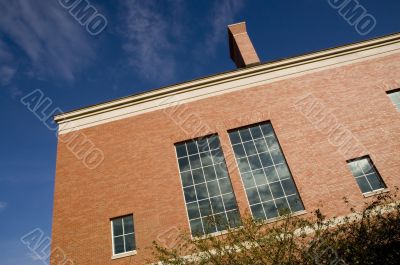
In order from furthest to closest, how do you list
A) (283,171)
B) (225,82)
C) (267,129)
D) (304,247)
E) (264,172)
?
(225,82) < (267,129) < (264,172) < (283,171) < (304,247)

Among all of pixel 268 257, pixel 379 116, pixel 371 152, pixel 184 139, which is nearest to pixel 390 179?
pixel 371 152

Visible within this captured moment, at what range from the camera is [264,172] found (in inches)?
501

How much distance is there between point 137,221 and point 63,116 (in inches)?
280

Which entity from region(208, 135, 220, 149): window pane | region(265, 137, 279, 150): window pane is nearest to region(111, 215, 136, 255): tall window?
region(208, 135, 220, 149): window pane

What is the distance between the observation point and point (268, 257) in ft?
24.5

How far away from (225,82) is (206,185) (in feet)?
17.9

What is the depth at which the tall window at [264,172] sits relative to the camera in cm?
1192

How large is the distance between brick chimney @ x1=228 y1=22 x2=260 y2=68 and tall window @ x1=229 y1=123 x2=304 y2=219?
5.11 m

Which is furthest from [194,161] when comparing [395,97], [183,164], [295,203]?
[395,97]

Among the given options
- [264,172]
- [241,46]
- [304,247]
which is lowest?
[304,247]

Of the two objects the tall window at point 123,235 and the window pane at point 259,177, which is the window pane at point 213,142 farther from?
the tall window at point 123,235

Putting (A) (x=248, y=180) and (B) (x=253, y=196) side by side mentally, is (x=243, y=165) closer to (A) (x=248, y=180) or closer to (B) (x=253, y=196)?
(A) (x=248, y=180)

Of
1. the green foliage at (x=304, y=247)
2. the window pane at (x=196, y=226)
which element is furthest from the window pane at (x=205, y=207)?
the green foliage at (x=304, y=247)

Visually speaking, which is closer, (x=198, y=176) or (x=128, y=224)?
(x=128, y=224)
